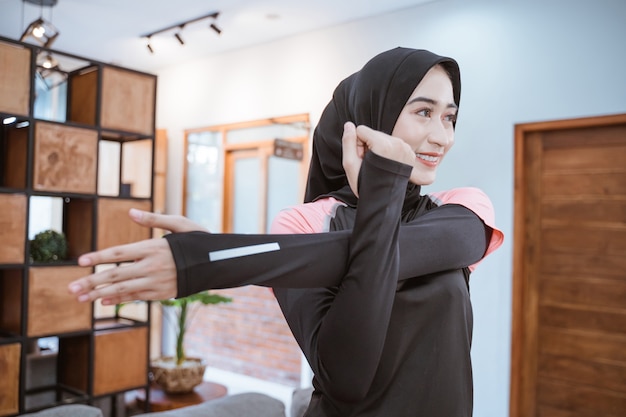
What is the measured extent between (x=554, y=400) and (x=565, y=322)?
47cm

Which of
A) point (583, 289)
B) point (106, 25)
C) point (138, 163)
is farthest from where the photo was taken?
point (138, 163)

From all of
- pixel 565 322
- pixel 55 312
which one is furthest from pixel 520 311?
pixel 55 312

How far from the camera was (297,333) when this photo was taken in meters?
0.78

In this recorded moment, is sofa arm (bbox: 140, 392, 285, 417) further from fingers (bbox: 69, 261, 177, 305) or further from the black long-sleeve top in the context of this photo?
fingers (bbox: 69, 261, 177, 305)

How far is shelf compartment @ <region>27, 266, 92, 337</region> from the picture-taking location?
9.06 feet

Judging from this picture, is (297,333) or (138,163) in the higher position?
(138,163)

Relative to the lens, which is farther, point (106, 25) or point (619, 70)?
point (106, 25)

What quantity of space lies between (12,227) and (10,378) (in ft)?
2.26

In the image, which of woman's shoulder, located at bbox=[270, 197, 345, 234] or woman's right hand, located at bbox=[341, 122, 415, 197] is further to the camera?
woman's shoulder, located at bbox=[270, 197, 345, 234]

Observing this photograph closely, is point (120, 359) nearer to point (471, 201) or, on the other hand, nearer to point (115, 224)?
point (115, 224)

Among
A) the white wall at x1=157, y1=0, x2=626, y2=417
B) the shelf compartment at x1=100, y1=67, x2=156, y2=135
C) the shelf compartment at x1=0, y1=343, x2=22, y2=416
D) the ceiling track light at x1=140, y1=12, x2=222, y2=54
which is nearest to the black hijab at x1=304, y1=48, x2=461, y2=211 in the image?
Result: the shelf compartment at x1=0, y1=343, x2=22, y2=416

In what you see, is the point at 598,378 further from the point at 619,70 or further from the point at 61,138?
the point at 61,138

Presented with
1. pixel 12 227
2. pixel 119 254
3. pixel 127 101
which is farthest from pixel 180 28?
pixel 119 254

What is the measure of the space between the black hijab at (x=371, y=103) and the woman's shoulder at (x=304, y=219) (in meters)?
0.04
